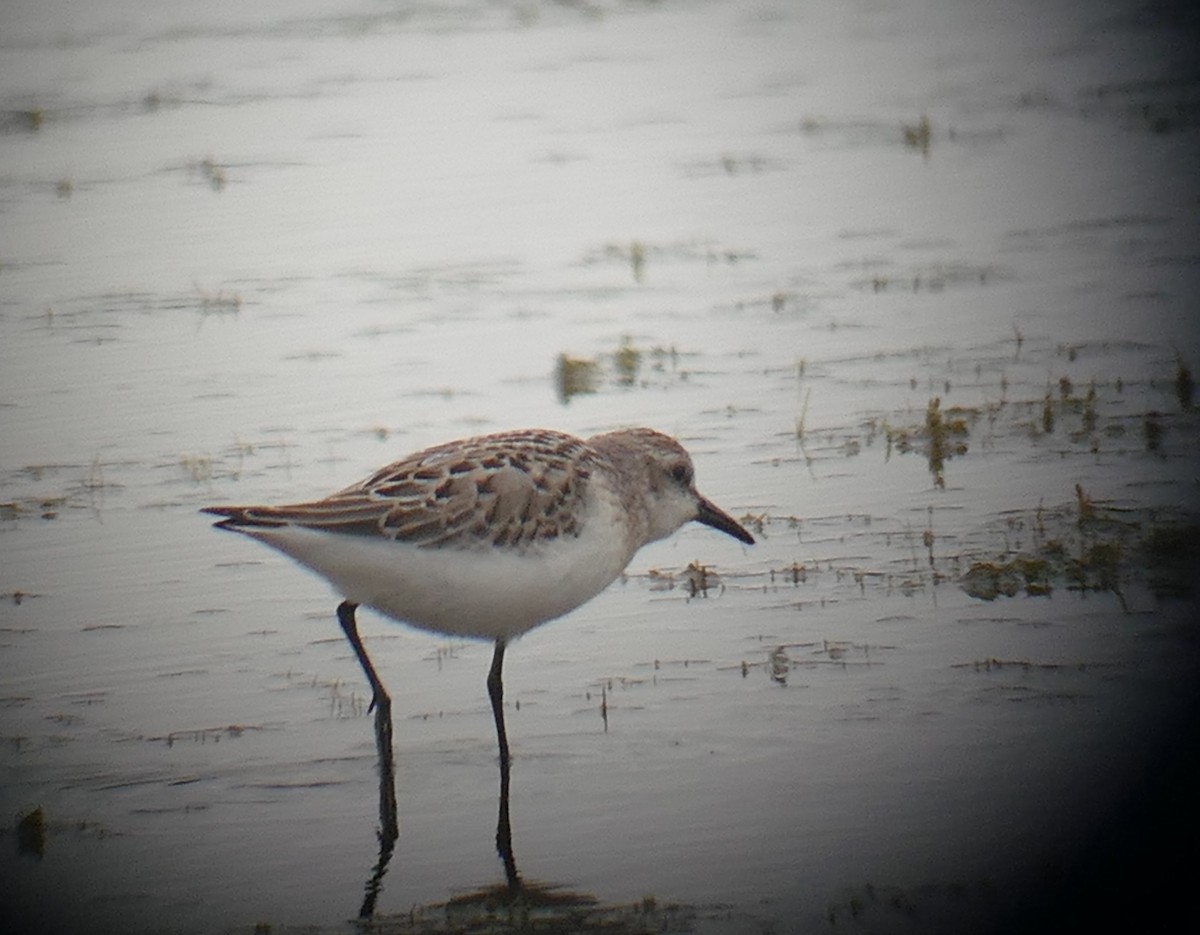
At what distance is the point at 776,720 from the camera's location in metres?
7.40

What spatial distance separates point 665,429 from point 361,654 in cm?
389

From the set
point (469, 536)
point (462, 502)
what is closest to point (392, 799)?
point (469, 536)

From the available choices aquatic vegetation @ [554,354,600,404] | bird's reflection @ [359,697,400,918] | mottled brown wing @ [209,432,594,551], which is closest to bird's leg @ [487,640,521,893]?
bird's reflection @ [359,697,400,918]

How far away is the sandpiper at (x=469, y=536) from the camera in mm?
7012

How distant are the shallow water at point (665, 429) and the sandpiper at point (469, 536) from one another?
1.72 ft

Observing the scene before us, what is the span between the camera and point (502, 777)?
23.2 ft

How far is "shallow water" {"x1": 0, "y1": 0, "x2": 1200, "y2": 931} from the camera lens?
6.57m

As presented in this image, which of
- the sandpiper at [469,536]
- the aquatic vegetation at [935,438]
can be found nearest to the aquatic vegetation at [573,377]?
the aquatic vegetation at [935,438]

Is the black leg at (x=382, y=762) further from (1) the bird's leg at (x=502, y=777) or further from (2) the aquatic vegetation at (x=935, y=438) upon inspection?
(2) the aquatic vegetation at (x=935, y=438)

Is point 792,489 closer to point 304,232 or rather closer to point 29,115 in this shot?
point 304,232

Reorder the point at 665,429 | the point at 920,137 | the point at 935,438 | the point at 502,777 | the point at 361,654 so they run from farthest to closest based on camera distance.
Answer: the point at 920,137
the point at 665,429
the point at 935,438
the point at 361,654
the point at 502,777

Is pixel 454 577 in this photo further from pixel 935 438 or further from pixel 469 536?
pixel 935 438

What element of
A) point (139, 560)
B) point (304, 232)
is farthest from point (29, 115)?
point (139, 560)

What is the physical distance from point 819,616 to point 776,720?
1.05 meters
